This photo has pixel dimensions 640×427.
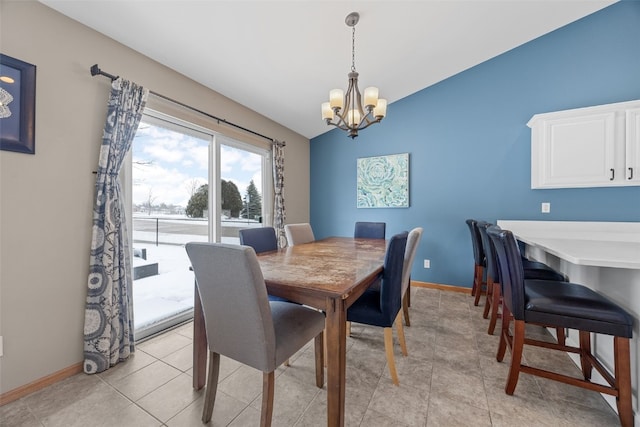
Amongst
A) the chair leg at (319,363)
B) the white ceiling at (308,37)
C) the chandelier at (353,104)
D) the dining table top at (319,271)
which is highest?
the white ceiling at (308,37)

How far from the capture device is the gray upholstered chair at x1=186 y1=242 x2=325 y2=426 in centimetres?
107

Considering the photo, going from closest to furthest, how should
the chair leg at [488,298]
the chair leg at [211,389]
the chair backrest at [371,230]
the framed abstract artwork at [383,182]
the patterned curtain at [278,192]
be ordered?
the chair leg at [211,389]
the chair leg at [488,298]
the chair backrest at [371,230]
the patterned curtain at [278,192]
the framed abstract artwork at [383,182]

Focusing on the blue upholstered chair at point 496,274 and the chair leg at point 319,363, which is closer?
the chair leg at point 319,363

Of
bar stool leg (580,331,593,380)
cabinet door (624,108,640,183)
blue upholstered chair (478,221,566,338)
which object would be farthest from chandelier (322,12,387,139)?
cabinet door (624,108,640,183)

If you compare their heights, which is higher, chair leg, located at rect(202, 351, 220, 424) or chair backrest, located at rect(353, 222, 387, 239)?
chair backrest, located at rect(353, 222, 387, 239)

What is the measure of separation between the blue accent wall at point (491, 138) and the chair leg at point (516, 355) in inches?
82.2

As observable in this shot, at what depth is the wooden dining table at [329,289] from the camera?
1130 mm

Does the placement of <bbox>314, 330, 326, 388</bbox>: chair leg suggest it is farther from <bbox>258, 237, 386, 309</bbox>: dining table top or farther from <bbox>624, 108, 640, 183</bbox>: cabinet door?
<bbox>624, 108, 640, 183</bbox>: cabinet door

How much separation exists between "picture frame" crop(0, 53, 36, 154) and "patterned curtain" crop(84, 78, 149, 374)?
1.16 feet

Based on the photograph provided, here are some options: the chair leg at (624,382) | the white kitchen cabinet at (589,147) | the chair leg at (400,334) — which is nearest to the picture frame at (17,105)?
the chair leg at (400,334)

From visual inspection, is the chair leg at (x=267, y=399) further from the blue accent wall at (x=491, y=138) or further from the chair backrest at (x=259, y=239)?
the blue accent wall at (x=491, y=138)

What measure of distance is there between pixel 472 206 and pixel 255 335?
10.9ft

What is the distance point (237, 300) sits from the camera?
112 centimetres

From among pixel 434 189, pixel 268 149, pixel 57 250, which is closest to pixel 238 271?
pixel 57 250
